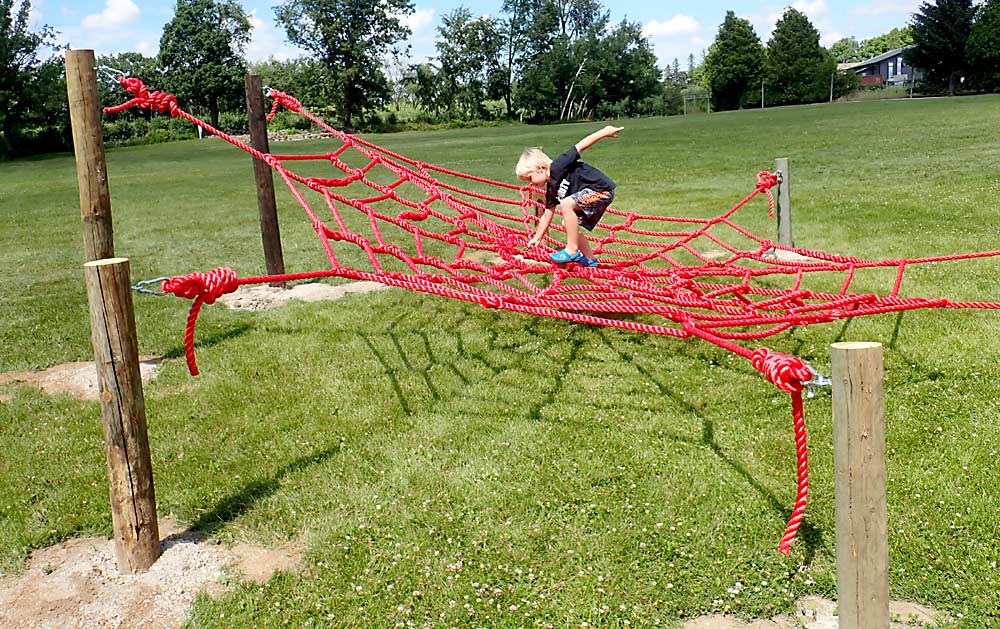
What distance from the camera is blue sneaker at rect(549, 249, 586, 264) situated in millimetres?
5152

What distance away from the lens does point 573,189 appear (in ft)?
17.5

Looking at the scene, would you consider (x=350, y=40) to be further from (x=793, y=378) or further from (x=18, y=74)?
(x=793, y=378)

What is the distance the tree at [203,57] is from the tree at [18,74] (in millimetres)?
15597

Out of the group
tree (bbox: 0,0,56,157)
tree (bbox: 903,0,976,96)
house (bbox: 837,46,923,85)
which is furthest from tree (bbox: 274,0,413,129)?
house (bbox: 837,46,923,85)

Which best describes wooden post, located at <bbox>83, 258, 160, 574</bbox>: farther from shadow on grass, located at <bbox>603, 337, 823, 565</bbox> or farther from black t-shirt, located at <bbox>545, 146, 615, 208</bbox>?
black t-shirt, located at <bbox>545, 146, 615, 208</bbox>

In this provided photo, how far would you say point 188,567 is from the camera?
3531 mm

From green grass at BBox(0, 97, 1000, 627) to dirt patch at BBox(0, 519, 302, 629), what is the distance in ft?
0.37

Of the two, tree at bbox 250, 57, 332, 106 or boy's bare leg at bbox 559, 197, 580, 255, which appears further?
tree at bbox 250, 57, 332, 106

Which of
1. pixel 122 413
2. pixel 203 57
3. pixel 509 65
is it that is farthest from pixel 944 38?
pixel 122 413

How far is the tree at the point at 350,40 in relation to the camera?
55500mm

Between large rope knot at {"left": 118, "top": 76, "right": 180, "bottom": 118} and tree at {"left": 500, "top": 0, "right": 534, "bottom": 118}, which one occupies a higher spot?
tree at {"left": 500, "top": 0, "right": 534, "bottom": 118}

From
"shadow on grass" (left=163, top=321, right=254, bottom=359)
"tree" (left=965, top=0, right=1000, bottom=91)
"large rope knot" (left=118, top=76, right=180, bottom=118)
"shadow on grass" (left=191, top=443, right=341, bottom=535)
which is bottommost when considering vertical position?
"shadow on grass" (left=191, top=443, right=341, bottom=535)

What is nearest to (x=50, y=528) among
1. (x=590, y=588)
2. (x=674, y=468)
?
(x=590, y=588)

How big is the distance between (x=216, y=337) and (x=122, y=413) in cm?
332
